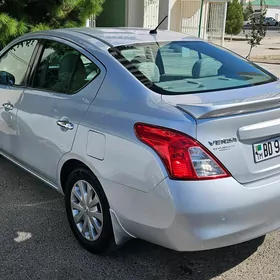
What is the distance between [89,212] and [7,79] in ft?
5.57

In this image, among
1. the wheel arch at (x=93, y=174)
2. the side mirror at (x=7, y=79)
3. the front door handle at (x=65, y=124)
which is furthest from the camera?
the side mirror at (x=7, y=79)

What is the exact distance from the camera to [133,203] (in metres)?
2.40

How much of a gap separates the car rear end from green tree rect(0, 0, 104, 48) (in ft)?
18.8

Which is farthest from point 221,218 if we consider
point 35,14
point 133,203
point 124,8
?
point 124,8

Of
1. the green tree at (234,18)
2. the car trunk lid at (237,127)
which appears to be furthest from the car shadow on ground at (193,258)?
the green tree at (234,18)

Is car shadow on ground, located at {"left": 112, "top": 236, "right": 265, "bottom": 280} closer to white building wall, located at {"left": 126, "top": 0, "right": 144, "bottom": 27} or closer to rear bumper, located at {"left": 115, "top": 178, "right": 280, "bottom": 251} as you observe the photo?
rear bumper, located at {"left": 115, "top": 178, "right": 280, "bottom": 251}

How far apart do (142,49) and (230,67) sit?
72 cm

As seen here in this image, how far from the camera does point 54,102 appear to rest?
305 cm

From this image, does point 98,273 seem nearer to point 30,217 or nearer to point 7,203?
point 30,217

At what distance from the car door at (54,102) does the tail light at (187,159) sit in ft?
2.58

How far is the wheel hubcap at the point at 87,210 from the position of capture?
2.77 m

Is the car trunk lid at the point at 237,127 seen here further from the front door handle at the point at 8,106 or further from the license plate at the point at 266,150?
the front door handle at the point at 8,106

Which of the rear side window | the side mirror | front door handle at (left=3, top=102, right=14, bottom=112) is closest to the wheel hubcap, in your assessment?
the rear side window

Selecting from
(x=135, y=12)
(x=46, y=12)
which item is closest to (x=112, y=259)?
(x=46, y=12)
